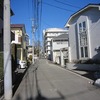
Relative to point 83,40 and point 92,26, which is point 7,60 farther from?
point 83,40

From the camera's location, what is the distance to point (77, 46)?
2548cm

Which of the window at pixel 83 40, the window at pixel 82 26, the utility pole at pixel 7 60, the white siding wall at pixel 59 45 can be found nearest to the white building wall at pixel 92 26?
the window at pixel 82 26

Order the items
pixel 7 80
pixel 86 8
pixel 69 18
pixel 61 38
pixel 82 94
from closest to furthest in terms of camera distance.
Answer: pixel 7 80 < pixel 82 94 < pixel 86 8 < pixel 69 18 < pixel 61 38

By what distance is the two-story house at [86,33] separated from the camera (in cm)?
2061

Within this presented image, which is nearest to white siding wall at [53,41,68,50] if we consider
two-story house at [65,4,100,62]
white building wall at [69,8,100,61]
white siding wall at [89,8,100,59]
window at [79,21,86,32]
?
two-story house at [65,4,100,62]

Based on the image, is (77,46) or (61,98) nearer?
(61,98)

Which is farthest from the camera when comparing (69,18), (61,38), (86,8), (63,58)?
(61,38)

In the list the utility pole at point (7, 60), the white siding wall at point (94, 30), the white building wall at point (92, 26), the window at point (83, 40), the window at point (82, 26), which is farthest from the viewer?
the window at point (82, 26)

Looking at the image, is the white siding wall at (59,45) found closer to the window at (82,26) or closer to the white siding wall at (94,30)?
the window at (82,26)

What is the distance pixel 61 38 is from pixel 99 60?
35.9 meters

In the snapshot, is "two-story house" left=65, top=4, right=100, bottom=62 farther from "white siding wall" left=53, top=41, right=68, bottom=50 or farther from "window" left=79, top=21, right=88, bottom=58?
"white siding wall" left=53, top=41, right=68, bottom=50

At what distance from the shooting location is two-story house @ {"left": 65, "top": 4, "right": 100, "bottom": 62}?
20.6 metres

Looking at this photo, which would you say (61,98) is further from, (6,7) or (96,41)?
(96,41)

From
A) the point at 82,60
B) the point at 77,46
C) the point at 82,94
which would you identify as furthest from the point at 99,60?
the point at 82,94
